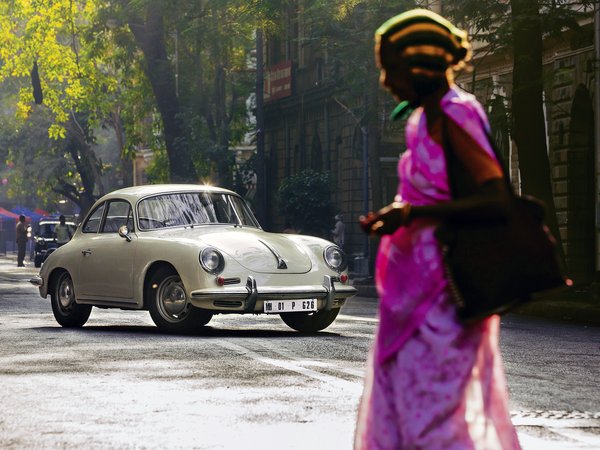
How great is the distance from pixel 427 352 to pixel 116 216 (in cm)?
1208

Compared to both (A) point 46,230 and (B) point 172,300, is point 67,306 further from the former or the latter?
(A) point 46,230

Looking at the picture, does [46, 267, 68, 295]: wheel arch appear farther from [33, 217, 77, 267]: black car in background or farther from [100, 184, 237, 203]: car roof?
[33, 217, 77, 267]: black car in background

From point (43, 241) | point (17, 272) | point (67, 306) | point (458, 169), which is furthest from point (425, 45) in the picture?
point (43, 241)

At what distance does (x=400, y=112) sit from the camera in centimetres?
484

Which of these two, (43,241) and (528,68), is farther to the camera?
(43,241)

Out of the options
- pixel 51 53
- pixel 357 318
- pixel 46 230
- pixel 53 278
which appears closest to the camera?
pixel 53 278

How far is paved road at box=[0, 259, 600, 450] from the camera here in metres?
7.90

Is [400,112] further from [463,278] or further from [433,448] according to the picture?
[433,448]

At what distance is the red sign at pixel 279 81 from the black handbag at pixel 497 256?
44945 millimetres

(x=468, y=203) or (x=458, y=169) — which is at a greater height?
(x=458, y=169)

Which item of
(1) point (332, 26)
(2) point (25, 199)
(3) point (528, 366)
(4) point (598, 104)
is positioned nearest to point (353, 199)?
(1) point (332, 26)

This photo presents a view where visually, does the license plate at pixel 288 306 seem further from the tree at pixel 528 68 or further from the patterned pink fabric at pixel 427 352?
the patterned pink fabric at pixel 427 352

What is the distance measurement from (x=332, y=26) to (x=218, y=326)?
1616 centimetres

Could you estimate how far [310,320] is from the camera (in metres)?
15.3
